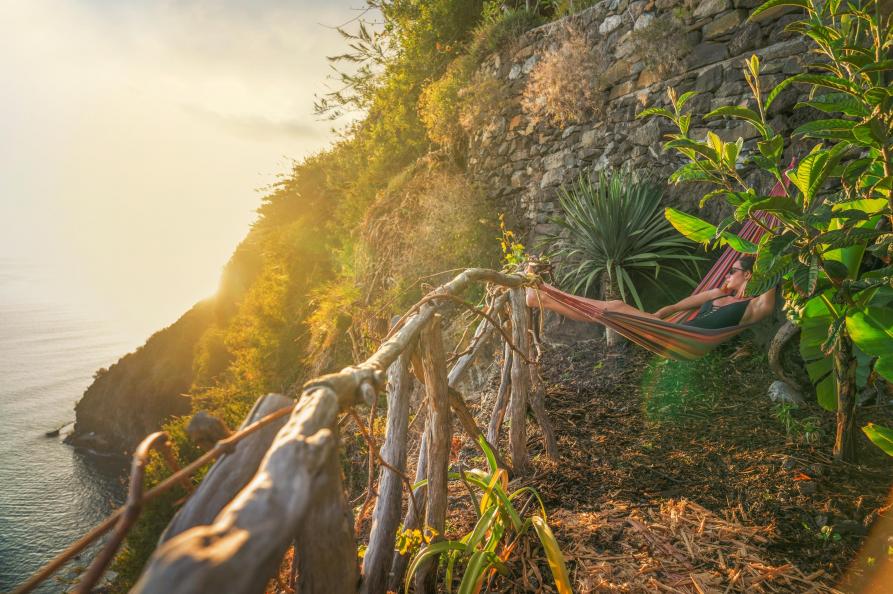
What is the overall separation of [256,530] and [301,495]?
2.3 inches

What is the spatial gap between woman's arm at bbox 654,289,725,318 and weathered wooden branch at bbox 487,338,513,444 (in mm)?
1514

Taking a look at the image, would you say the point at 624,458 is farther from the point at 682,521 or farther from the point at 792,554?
the point at 792,554

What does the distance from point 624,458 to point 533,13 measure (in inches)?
217

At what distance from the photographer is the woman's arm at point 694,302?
305 cm

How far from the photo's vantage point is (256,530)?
17.0 inches

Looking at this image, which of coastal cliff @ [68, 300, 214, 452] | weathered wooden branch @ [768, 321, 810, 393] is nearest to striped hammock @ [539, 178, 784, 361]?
weathered wooden branch @ [768, 321, 810, 393]

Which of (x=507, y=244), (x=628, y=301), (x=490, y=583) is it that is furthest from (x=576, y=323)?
(x=490, y=583)

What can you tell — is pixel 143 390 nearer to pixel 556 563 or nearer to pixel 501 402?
pixel 501 402

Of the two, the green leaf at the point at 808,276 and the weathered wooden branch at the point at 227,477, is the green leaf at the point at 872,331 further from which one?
the weathered wooden branch at the point at 227,477

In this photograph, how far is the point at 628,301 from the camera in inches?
151

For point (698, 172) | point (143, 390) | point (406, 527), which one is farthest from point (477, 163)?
point (143, 390)

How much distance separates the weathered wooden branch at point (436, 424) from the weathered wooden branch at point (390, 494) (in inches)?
4.5

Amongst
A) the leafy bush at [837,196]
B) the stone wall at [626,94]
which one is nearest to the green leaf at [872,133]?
the leafy bush at [837,196]

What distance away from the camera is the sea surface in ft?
34.7
